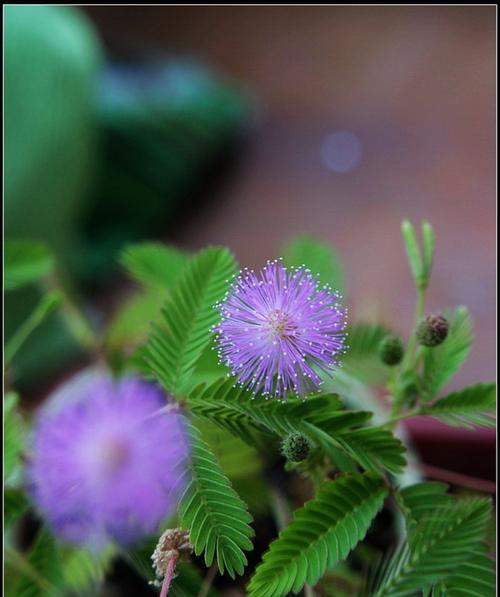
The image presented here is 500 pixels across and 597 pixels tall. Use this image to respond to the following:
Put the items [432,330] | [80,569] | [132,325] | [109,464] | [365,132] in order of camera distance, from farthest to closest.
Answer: [365,132], [132,325], [80,569], [432,330], [109,464]

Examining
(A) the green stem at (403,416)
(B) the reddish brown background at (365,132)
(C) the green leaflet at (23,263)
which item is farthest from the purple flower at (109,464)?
(B) the reddish brown background at (365,132)

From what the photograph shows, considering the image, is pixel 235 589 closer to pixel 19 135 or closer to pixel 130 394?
pixel 130 394

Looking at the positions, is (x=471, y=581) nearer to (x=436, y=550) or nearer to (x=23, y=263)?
(x=436, y=550)

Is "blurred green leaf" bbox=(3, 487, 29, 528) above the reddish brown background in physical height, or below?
below

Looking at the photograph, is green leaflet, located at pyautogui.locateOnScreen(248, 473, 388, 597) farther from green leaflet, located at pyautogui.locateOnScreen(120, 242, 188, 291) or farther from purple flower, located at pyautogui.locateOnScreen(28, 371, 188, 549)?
green leaflet, located at pyautogui.locateOnScreen(120, 242, 188, 291)

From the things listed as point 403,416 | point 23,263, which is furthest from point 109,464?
point 23,263

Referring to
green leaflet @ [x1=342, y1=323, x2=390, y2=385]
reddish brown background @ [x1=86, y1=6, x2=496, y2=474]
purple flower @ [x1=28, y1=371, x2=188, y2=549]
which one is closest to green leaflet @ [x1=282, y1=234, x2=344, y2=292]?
green leaflet @ [x1=342, y1=323, x2=390, y2=385]
